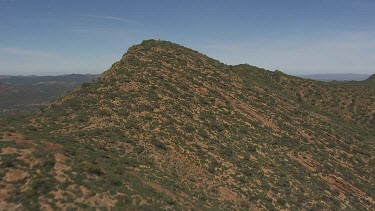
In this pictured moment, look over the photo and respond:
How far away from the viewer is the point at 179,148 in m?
31.9

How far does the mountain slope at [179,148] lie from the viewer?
791 inches

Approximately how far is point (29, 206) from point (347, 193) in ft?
105

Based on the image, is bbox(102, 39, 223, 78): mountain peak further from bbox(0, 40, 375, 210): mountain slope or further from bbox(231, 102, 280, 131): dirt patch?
bbox(231, 102, 280, 131): dirt patch

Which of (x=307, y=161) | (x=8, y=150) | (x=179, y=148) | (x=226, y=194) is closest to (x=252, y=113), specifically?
(x=307, y=161)

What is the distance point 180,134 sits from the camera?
34.4 metres

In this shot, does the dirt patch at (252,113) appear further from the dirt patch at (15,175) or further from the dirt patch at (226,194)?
the dirt patch at (15,175)

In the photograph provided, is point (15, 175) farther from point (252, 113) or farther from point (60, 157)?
point (252, 113)

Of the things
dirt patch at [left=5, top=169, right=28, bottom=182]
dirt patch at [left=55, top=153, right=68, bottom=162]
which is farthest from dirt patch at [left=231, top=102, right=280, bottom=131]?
dirt patch at [left=5, top=169, right=28, bottom=182]

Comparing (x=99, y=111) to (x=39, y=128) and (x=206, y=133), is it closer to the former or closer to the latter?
(x=39, y=128)

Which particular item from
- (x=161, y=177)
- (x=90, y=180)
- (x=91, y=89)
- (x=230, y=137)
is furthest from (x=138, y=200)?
(x=91, y=89)

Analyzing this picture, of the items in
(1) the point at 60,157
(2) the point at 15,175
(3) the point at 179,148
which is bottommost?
(3) the point at 179,148

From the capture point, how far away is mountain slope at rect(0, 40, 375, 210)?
20094 millimetres

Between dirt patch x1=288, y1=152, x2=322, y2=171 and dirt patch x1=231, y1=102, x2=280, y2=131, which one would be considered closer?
dirt patch x1=288, y1=152, x2=322, y2=171

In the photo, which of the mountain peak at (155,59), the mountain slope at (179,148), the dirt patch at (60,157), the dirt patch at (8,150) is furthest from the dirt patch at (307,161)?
the dirt patch at (8,150)
